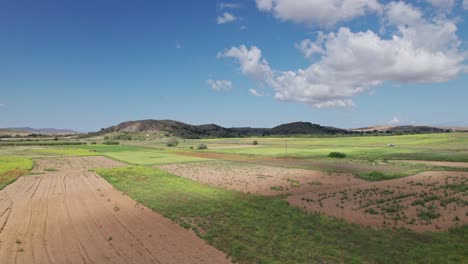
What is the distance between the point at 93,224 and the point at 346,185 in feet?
71.5

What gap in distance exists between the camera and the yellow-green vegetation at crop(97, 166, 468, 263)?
38.9 feet

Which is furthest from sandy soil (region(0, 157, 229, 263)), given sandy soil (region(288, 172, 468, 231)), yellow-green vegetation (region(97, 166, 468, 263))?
sandy soil (region(288, 172, 468, 231))

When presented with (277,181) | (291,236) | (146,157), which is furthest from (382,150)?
(291,236)

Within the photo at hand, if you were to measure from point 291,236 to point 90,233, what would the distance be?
1000 cm

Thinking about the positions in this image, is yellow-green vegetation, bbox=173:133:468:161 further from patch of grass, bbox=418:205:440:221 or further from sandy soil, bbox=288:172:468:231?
patch of grass, bbox=418:205:440:221

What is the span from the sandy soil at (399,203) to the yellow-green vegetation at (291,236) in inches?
52.6

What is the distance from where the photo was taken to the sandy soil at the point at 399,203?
16.5 metres

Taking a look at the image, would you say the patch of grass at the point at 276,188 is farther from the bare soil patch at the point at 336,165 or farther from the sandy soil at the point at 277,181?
the bare soil patch at the point at 336,165

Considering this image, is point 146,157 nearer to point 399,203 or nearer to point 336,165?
point 336,165

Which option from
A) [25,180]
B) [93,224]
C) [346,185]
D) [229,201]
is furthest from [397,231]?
[25,180]

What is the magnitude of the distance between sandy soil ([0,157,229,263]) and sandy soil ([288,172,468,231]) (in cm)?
956

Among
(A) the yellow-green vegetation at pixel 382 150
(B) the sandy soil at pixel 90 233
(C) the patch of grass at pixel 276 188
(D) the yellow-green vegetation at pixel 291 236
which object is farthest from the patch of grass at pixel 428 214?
(A) the yellow-green vegetation at pixel 382 150

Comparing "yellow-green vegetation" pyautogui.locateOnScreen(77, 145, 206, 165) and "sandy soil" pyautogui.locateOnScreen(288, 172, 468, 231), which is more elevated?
"yellow-green vegetation" pyautogui.locateOnScreen(77, 145, 206, 165)

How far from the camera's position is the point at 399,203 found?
2044 cm
